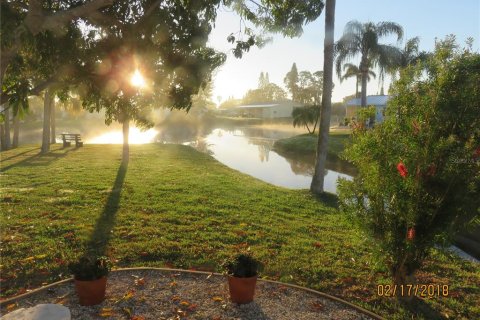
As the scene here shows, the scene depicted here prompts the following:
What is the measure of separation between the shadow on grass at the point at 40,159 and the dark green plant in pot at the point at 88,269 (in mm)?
14476

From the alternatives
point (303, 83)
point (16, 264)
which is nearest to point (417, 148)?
point (16, 264)

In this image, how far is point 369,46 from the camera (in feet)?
118

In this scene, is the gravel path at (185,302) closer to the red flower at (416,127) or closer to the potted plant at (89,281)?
the potted plant at (89,281)

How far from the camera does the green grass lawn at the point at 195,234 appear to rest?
621cm

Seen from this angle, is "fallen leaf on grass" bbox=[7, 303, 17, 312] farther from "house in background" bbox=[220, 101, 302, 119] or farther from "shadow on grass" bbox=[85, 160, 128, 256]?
"house in background" bbox=[220, 101, 302, 119]

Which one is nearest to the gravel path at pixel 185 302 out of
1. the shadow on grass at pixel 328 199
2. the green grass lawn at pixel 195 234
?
the green grass lawn at pixel 195 234

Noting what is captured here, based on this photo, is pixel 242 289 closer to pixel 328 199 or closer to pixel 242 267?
pixel 242 267

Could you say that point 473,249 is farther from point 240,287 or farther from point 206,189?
point 206,189

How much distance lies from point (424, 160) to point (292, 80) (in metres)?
115

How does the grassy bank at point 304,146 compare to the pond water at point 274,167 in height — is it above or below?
above

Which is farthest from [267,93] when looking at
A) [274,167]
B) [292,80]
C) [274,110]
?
[274,167]

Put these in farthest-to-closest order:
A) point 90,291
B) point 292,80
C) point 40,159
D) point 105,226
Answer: point 292,80 < point 40,159 < point 105,226 < point 90,291

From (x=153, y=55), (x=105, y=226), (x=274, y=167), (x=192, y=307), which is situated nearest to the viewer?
(x=192, y=307)

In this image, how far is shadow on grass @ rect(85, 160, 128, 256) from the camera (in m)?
7.32
